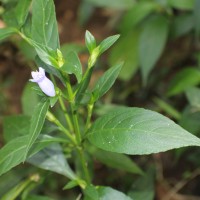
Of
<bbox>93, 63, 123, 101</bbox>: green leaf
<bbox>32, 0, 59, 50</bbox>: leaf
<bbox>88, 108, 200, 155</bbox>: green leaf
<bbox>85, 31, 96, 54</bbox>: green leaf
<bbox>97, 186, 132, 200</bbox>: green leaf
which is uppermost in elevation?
<bbox>32, 0, 59, 50</bbox>: leaf

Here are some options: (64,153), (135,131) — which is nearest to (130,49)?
(64,153)

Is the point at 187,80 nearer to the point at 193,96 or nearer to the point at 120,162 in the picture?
the point at 193,96

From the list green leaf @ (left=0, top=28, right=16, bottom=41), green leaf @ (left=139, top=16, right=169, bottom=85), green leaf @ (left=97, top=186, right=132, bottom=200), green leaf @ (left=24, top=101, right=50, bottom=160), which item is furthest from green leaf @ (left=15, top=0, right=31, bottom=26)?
green leaf @ (left=139, top=16, right=169, bottom=85)

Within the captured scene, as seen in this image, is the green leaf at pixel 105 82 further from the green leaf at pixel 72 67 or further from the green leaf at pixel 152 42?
the green leaf at pixel 152 42

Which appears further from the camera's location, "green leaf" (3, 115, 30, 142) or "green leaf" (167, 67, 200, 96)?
"green leaf" (167, 67, 200, 96)

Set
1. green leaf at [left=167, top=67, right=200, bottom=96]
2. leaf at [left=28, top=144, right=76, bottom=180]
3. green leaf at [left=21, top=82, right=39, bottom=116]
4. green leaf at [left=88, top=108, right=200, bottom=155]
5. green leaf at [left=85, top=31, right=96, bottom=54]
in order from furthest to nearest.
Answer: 1. green leaf at [left=167, top=67, right=200, bottom=96]
2. green leaf at [left=21, top=82, right=39, bottom=116]
3. leaf at [left=28, top=144, right=76, bottom=180]
4. green leaf at [left=85, top=31, right=96, bottom=54]
5. green leaf at [left=88, top=108, right=200, bottom=155]

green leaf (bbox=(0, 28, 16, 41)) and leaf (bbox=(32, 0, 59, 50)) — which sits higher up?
leaf (bbox=(32, 0, 59, 50))

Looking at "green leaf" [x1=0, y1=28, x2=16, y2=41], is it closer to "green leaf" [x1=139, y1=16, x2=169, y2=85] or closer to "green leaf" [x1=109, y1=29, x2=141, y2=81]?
"green leaf" [x1=139, y1=16, x2=169, y2=85]
